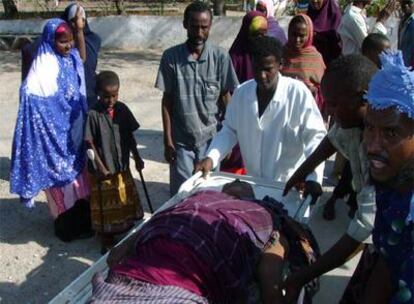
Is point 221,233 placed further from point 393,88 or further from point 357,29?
point 357,29

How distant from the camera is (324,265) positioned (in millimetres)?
1993

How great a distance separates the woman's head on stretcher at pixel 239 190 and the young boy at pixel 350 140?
1.70ft

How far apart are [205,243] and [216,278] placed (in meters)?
0.14

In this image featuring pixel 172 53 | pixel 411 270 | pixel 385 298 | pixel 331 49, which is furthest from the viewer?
pixel 331 49

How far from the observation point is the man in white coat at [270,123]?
9.51ft

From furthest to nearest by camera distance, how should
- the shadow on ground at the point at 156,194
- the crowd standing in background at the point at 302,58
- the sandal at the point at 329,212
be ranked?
the shadow on ground at the point at 156,194, the crowd standing in background at the point at 302,58, the sandal at the point at 329,212

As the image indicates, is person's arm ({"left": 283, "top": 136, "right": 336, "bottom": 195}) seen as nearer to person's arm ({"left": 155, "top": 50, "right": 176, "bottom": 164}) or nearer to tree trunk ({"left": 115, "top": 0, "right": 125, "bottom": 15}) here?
person's arm ({"left": 155, "top": 50, "right": 176, "bottom": 164})

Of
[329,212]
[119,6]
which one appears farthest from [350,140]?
[119,6]

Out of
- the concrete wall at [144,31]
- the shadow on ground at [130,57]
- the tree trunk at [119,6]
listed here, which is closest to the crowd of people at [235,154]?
the shadow on ground at [130,57]

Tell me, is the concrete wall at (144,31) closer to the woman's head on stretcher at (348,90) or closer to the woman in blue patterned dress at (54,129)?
the woman in blue patterned dress at (54,129)

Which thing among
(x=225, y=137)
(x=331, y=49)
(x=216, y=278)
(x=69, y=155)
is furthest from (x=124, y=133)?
(x=331, y=49)

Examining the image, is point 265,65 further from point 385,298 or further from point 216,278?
point 385,298

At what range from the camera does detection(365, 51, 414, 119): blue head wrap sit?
157 centimetres

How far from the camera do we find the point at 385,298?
1786mm
